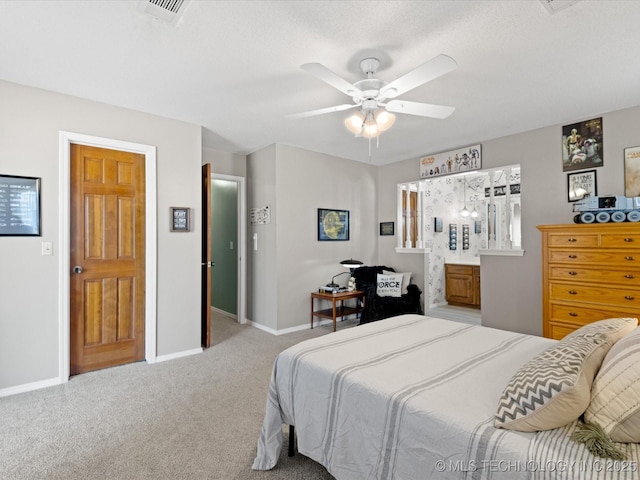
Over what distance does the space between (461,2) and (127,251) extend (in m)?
3.43

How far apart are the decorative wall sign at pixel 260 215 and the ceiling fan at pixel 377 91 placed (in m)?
2.22

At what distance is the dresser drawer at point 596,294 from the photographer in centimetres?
276

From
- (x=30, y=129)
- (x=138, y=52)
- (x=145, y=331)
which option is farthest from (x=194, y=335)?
(x=138, y=52)

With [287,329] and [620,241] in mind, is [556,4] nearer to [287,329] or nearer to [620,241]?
[620,241]

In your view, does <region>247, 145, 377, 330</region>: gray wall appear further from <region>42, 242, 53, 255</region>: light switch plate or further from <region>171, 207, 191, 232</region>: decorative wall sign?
<region>42, 242, 53, 255</region>: light switch plate

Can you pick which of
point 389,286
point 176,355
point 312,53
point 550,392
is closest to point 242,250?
point 176,355

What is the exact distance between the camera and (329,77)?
203cm

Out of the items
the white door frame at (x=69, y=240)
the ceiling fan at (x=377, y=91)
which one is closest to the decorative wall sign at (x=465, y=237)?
the ceiling fan at (x=377, y=91)

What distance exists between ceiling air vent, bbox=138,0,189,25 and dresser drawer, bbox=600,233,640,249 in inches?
143

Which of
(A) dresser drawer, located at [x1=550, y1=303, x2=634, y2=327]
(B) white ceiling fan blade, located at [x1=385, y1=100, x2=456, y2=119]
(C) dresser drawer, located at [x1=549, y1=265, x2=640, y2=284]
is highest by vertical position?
(B) white ceiling fan blade, located at [x1=385, y1=100, x2=456, y2=119]

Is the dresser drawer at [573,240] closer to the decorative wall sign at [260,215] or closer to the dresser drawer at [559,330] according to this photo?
the dresser drawer at [559,330]

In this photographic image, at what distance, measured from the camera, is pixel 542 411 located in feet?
3.33

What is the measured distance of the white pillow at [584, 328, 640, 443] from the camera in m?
0.96

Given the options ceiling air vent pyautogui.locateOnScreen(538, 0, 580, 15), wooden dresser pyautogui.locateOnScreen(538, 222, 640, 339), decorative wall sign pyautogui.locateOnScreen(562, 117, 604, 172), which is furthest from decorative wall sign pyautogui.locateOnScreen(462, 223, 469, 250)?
ceiling air vent pyautogui.locateOnScreen(538, 0, 580, 15)
